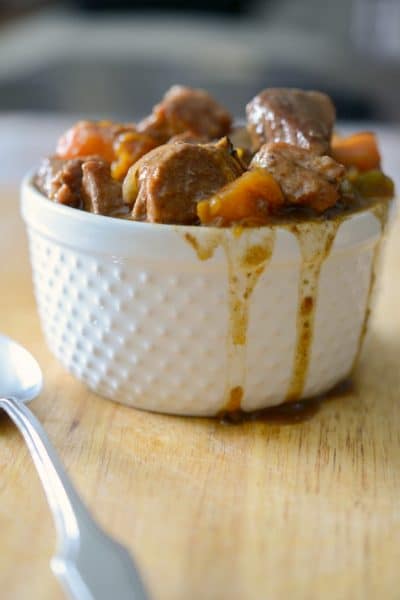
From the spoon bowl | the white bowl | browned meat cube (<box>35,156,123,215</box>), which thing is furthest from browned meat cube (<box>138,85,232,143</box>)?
the spoon bowl

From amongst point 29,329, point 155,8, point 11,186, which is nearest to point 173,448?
point 29,329

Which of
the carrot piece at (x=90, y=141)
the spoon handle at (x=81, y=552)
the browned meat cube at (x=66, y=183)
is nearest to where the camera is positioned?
the spoon handle at (x=81, y=552)

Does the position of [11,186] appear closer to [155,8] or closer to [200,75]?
[200,75]

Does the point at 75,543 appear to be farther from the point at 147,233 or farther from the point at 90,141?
the point at 90,141

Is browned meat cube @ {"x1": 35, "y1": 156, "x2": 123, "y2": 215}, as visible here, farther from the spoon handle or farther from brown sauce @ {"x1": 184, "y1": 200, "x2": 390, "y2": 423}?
the spoon handle

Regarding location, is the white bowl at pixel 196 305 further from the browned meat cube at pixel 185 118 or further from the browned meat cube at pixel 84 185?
the browned meat cube at pixel 185 118

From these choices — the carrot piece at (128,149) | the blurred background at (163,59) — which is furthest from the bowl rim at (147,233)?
the blurred background at (163,59)

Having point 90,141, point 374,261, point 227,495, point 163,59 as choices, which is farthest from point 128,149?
point 163,59
